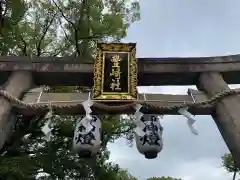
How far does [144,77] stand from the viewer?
565 centimetres

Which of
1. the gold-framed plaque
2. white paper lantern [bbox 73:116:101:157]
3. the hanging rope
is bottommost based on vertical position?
white paper lantern [bbox 73:116:101:157]

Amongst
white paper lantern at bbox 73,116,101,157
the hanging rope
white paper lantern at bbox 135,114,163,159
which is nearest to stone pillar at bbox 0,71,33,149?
the hanging rope

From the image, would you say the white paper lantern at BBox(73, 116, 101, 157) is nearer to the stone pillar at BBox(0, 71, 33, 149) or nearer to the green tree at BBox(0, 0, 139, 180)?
the stone pillar at BBox(0, 71, 33, 149)

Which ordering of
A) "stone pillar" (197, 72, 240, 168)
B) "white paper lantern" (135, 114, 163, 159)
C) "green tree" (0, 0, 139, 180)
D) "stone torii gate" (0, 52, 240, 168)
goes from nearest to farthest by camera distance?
"stone pillar" (197, 72, 240, 168) < "white paper lantern" (135, 114, 163, 159) < "stone torii gate" (0, 52, 240, 168) < "green tree" (0, 0, 139, 180)

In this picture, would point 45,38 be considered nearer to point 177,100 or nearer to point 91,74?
point 91,74

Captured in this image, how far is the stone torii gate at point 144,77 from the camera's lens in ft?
16.7

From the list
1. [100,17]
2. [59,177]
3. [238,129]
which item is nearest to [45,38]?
[100,17]

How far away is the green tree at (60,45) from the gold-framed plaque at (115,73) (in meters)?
A: 3.45

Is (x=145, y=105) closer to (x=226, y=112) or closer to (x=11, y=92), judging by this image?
(x=226, y=112)

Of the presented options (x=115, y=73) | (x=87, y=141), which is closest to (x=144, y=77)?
(x=115, y=73)

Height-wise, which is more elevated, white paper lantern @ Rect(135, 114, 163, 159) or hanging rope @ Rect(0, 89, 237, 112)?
hanging rope @ Rect(0, 89, 237, 112)

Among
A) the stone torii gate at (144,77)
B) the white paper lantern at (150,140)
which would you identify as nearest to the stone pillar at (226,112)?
the stone torii gate at (144,77)

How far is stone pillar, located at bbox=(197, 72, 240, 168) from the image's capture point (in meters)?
4.47

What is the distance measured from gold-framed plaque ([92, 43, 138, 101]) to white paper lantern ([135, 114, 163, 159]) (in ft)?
1.64
